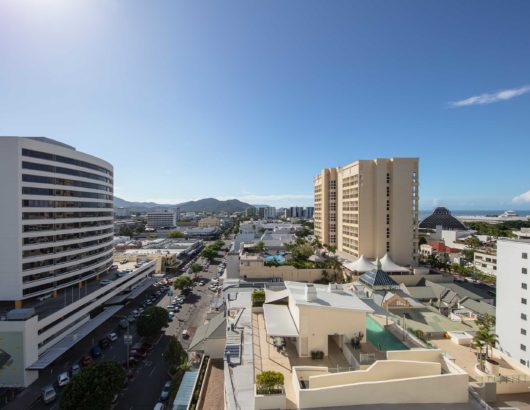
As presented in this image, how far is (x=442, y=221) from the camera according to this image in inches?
5207

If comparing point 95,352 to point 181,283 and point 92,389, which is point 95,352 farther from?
point 181,283

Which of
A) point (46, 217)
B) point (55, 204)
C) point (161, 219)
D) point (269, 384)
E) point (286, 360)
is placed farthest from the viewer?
point (161, 219)

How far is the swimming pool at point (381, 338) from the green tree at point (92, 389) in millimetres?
20423

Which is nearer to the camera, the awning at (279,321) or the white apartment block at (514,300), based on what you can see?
the awning at (279,321)

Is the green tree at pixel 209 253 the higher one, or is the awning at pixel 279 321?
the awning at pixel 279 321

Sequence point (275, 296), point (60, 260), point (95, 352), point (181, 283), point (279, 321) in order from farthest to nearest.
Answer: point (181, 283) → point (60, 260) → point (95, 352) → point (275, 296) → point (279, 321)

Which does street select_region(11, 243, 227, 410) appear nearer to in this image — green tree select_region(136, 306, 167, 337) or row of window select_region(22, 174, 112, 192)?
green tree select_region(136, 306, 167, 337)

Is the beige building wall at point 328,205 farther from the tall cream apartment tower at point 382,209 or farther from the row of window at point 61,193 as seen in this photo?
the row of window at point 61,193

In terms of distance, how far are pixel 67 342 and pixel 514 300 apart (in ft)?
153

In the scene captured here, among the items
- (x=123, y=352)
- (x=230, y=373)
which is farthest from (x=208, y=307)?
(x=230, y=373)

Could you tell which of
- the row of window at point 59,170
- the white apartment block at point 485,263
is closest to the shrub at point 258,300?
the row of window at point 59,170

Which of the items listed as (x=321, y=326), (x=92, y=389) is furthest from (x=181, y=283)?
(x=321, y=326)

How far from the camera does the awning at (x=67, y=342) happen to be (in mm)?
27859

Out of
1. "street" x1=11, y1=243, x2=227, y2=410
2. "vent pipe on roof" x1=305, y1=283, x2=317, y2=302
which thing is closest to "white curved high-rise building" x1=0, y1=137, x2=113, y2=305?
"street" x1=11, y1=243, x2=227, y2=410
